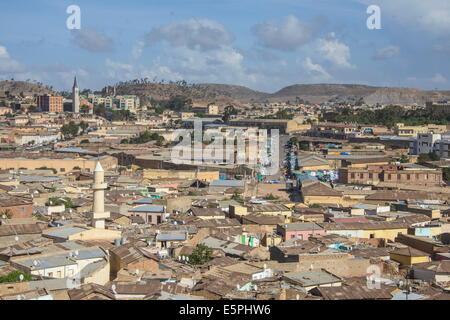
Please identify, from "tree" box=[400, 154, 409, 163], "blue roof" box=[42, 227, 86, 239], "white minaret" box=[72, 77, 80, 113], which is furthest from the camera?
"white minaret" box=[72, 77, 80, 113]

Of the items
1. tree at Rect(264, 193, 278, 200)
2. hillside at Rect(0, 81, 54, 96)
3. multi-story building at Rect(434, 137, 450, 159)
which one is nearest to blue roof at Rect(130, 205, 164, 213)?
tree at Rect(264, 193, 278, 200)

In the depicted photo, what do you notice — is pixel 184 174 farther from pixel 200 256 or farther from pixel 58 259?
pixel 58 259

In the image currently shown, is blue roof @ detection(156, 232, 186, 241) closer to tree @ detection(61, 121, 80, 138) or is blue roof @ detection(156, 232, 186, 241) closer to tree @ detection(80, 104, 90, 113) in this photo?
tree @ detection(61, 121, 80, 138)

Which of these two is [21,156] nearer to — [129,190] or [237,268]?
[129,190]

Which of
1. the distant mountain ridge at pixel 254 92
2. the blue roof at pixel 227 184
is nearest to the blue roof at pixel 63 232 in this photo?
the blue roof at pixel 227 184

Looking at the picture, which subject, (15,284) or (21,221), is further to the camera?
(21,221)
